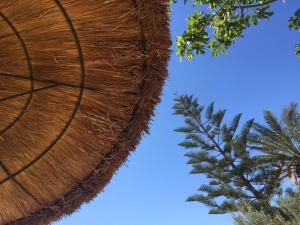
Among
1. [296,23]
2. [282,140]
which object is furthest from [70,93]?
[282,140]

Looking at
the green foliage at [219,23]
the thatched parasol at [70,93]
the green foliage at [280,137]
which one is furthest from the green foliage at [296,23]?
the green foliage at [280,137]

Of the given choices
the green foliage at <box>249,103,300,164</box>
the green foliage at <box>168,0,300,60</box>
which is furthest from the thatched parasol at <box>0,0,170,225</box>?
the green foliage at <box>249,103,300,164</box>

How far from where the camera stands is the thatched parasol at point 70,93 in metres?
1.87

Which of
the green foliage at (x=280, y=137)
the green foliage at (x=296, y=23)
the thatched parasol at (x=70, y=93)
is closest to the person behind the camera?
the thatched parasol at (x=70, y=93)

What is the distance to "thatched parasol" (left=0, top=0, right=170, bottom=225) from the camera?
1.87 metres

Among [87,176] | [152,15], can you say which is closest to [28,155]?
[87,176]

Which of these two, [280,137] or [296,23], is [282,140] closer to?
[280,137]

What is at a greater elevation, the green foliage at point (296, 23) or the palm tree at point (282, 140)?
the palm tree at point (282, 140)

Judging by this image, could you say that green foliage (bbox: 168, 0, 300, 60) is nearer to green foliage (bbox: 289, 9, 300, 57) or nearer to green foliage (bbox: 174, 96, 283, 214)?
green foliage (bbox: 289, 9, 300, 57)

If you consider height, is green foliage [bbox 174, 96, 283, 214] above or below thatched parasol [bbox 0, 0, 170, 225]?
above

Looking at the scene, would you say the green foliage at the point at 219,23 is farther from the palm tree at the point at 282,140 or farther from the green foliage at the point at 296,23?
the palm tree at the point at 282,140

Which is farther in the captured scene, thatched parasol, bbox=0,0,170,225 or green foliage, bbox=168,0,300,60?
green foliage, bbox=168,0,300,60

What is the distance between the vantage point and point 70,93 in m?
2.14

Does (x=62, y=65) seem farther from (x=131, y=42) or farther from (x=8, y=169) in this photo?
(x=8, y=169)
